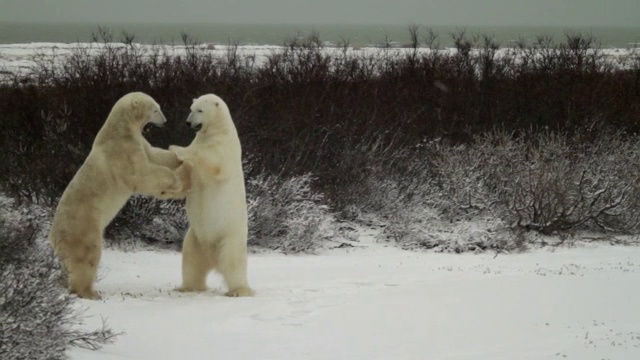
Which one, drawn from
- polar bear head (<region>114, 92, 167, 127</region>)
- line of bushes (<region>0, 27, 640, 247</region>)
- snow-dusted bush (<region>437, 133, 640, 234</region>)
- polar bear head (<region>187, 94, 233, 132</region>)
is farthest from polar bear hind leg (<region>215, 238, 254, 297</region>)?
snow-dusted bush (<region>437, 133, 640, 234</region>)

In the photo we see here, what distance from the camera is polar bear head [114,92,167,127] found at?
633 centimetres

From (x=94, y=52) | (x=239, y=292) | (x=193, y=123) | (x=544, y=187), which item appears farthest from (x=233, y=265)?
(x=94, y=52)

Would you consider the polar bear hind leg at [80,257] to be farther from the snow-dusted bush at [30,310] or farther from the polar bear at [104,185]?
the snow-dusted bush at [30,310]

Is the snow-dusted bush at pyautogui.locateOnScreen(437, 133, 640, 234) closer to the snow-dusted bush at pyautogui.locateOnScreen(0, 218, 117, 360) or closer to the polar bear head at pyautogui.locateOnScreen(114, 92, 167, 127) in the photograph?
the polar bear head at pyautogui.locateOnScreen(114, 92, 167, 127)

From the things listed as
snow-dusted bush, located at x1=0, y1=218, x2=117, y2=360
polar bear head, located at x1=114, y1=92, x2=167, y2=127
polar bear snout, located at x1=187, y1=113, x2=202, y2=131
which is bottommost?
snow-dusted bush, located at x1=0, y1=218, x2=117, y2=360

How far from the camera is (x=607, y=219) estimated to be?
39.2 ft

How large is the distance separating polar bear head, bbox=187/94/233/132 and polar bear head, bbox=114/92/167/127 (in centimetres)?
31

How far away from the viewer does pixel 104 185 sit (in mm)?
6207

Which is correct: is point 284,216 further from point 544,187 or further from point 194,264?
point 194,264

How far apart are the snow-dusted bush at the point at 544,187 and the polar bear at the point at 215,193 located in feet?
19.0

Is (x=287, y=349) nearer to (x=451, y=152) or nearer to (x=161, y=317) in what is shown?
(x=161, y=317)

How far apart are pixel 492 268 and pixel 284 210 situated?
287 centimetres

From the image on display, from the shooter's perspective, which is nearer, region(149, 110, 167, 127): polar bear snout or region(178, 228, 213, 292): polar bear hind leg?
region(149, 110, 167, 127): polar bear snout

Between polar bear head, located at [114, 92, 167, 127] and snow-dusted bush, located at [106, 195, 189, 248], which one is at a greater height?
polar bear head, located at [114, 92, 167, 127]
